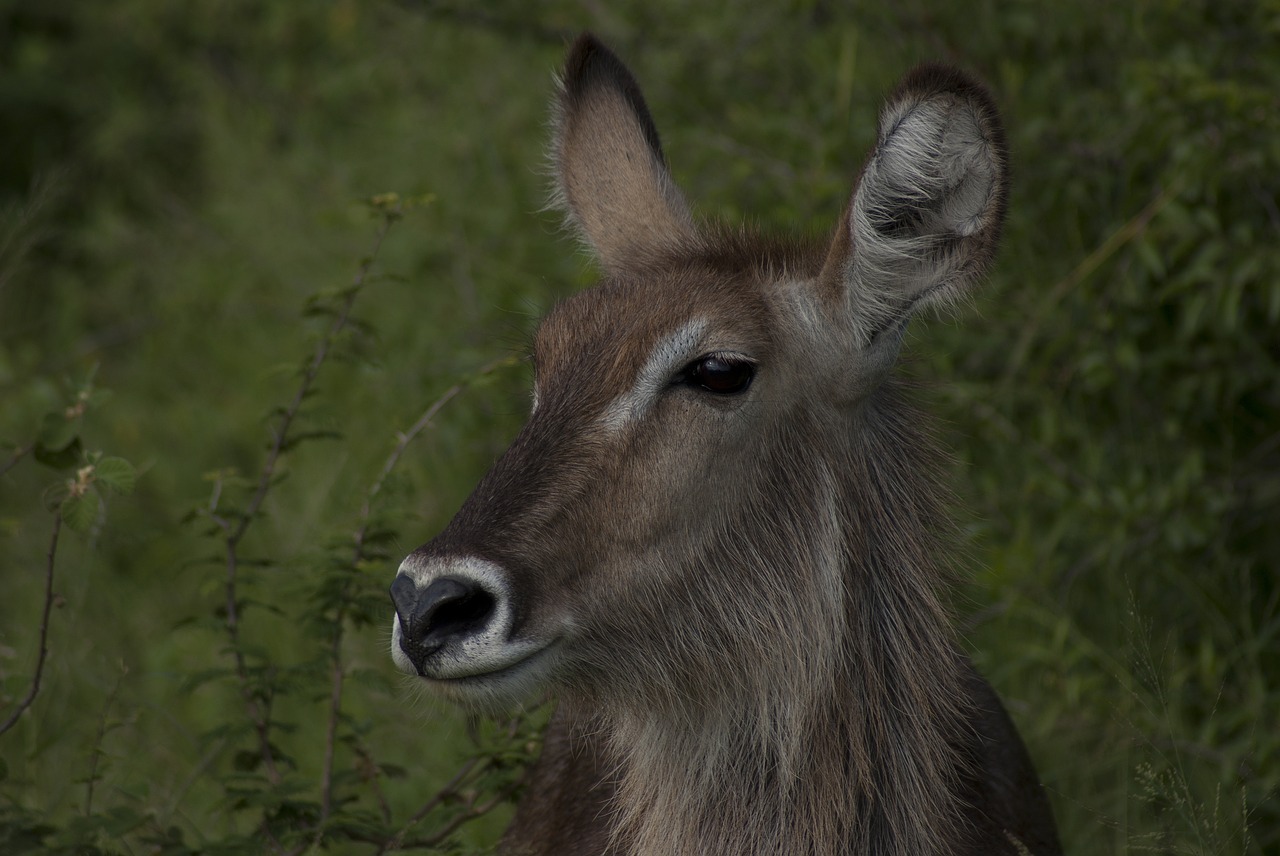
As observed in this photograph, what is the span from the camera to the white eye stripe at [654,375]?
2.84 meters

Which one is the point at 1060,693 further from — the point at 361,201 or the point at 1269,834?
the point at 361,201

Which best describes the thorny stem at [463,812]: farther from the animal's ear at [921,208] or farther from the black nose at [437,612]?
the animal's ear at [921,208]

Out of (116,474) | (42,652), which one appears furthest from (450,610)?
(42,652)

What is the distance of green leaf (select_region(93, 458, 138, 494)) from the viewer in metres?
2.92

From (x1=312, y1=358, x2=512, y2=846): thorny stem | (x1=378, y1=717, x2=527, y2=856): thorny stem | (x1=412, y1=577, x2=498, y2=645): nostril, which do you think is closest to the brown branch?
(x1=312, y1=358, x2=512, y2=846): thorny stem

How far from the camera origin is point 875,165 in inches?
114

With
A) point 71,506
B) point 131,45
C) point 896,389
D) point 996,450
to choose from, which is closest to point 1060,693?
point 996,450

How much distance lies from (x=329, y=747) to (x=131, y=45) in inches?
279

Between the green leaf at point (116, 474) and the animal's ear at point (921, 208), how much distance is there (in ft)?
4.71

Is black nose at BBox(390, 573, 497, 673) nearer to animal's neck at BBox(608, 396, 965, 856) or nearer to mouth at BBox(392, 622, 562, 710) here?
mouth at BBox(392, 622, 562, 710)

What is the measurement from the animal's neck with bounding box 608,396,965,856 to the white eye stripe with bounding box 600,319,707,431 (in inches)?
17.8

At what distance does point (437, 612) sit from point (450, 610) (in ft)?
0.08

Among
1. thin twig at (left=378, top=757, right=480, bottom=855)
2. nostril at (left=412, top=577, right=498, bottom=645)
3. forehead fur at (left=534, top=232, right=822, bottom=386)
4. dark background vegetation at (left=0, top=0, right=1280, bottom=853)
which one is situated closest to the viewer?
nostril at (left=412, top=577, right=498, bottom=645)

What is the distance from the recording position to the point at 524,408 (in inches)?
142
